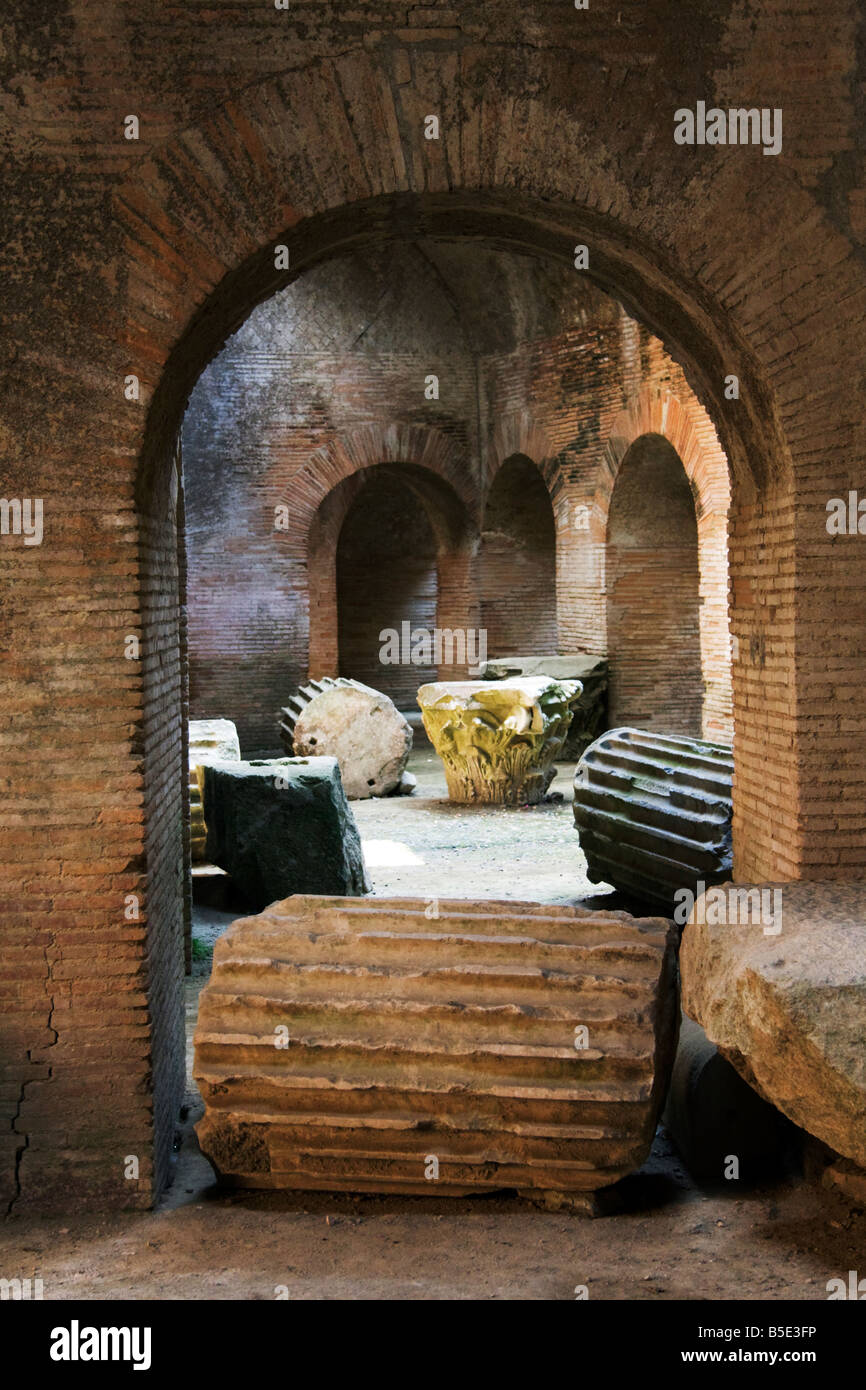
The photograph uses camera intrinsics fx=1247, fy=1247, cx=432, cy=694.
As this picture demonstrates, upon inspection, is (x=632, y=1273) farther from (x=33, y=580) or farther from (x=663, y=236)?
(x=663, y=236)

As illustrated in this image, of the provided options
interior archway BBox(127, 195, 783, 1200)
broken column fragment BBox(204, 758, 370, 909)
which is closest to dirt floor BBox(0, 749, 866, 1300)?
interior archway BBox(127, 195, 783, 1200)

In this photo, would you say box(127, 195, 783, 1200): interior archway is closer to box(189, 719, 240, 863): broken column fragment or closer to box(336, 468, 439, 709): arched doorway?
box(189, 719, 240, 863): broken column fragment

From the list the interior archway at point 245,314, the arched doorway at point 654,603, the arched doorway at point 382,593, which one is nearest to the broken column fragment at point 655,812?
the interior archway at point 245,314

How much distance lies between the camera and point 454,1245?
13.2 feet

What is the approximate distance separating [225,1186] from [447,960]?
1.15 metres

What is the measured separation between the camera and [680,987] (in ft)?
14.8

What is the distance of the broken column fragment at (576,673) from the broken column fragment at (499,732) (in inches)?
73.5

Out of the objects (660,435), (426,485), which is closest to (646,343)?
(660,435)

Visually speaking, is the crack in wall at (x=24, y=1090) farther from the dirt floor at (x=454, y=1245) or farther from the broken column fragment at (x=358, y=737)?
the broken column fragment at (x=358, y=737)

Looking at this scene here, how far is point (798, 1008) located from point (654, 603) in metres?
10.8

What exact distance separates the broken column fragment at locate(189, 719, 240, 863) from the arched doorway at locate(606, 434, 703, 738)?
15.8ft

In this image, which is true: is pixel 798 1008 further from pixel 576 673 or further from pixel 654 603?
pixel 654 603

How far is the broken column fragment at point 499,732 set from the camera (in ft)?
38.5

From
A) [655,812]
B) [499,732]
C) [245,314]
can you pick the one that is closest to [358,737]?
[499,732]
